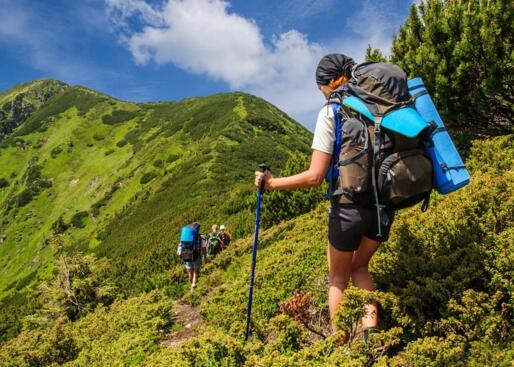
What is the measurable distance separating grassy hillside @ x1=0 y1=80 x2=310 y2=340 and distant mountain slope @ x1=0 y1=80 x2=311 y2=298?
0.20 metres

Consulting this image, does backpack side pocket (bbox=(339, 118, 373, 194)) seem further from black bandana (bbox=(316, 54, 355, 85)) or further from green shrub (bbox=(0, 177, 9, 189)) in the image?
green shrub (bbox=(0, 177, 9, 189))

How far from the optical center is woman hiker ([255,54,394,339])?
289 centimetres

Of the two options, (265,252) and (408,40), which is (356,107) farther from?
(408,40)

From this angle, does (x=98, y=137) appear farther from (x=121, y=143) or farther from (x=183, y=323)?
(x=183, y=323)

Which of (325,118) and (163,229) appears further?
(163,229)

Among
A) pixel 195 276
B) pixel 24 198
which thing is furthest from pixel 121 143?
pixel 195 276

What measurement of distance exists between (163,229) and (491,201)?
30.8 meters

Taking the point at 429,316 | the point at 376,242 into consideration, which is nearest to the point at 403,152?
the point at 376,242

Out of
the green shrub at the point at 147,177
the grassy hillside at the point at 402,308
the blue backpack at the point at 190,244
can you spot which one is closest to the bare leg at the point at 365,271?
the grassy hillside at the point at 402,308

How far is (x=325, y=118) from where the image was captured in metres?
2.88

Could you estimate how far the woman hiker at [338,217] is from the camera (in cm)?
289

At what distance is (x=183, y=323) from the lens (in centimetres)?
805

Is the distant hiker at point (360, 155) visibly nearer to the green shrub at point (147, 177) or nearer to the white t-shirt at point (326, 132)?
the white t-shirt at point (326, 132)

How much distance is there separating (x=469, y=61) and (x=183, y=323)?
8.16 meters
